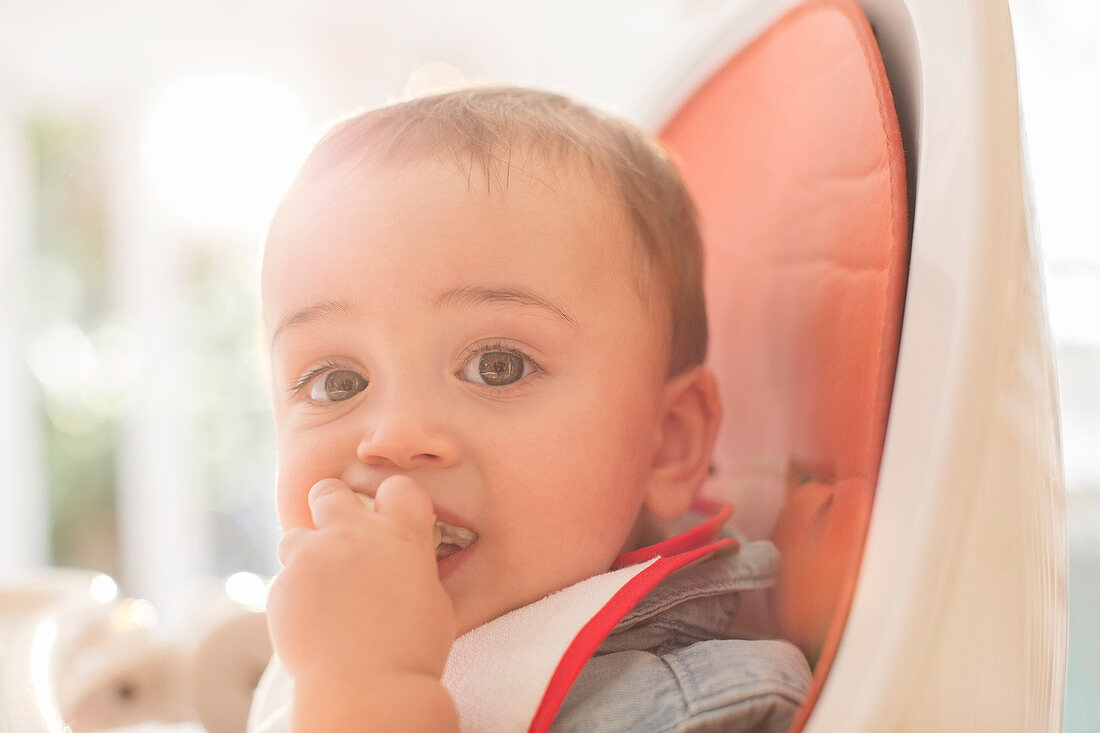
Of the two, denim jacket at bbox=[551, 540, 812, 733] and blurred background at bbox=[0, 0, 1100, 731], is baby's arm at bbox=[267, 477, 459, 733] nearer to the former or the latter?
denim jacket at bbox=[551, 540, 812, 733]

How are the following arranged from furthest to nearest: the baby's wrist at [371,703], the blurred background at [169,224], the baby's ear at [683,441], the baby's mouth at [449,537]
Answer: the blurred background at [169,224] < the baby's ear at [683,441] < the baby's mouth at [449,537] < the baby's wrist at [371,703]

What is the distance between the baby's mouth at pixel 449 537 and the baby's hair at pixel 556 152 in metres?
0.19

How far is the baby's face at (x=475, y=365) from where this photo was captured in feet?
1.79

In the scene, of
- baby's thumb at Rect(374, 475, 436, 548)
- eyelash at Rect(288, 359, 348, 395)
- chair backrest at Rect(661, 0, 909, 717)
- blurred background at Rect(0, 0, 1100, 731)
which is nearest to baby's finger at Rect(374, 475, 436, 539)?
baby's thumb at Rect(374, 475, 436, 548)

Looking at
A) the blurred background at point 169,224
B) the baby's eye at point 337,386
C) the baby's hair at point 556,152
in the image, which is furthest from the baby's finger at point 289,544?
the blurred background at point 169,224

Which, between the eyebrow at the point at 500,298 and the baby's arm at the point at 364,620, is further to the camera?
the eyebrow at the point at 500,298

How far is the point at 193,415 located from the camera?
9.53ft

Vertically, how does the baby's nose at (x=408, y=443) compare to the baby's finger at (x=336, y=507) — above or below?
above

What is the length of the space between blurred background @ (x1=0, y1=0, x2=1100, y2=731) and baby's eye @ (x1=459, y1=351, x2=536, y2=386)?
7.68 ft

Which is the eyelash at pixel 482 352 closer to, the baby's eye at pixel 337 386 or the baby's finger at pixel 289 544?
the baby's eye at pixel 337 386

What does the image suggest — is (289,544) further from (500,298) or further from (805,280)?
(805,280)

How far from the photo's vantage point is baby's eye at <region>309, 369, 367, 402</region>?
1.93ft

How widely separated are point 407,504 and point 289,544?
6 centimetres

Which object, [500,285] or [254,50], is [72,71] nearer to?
[254,50]
